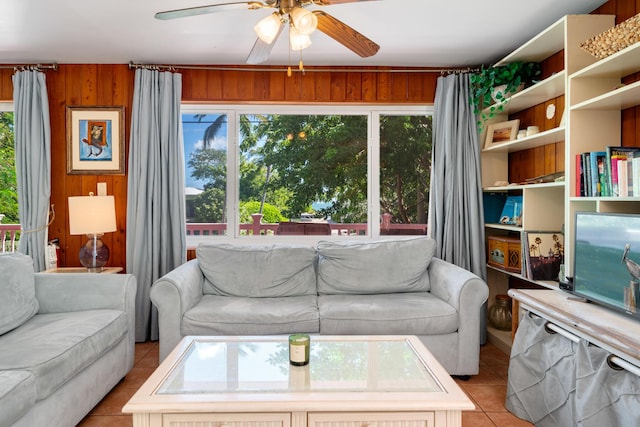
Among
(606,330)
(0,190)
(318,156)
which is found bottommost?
(606,330)

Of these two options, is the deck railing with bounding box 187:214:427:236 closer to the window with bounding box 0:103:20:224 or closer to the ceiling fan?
the window with bounding box 0:103:20:224

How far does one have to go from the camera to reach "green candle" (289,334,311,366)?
6.10 feet

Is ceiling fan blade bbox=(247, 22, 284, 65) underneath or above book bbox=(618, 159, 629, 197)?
above

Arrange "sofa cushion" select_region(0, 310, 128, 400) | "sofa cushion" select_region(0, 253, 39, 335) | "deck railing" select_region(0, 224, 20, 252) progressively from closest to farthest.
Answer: "sofa cushion" select_region(0, 310, 128, 400)
"sofa cushion" select_region(0, 253, 39, 335)
"deck railing" select_region(0, 224, 20, 252)

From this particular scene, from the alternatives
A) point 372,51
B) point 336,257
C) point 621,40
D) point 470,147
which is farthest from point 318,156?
point 621,40

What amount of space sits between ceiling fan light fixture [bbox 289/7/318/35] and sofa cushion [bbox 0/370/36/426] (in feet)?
5.96

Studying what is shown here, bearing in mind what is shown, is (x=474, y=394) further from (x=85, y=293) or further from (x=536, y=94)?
(x=85, y=293)

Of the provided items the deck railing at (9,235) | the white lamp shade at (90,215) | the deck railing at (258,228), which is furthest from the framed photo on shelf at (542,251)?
the deck railing at (9,235)

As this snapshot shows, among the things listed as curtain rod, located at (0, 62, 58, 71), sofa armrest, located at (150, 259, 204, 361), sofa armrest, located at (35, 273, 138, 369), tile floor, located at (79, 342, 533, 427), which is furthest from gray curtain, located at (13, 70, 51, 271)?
sofa armrest, located at (150, 259, 204, 361)

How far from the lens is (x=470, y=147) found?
12.1 feet

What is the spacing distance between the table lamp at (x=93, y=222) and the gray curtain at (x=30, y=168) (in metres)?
0.53

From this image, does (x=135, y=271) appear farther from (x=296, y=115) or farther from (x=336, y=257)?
(x=296, y=115)

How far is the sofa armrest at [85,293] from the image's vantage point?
8.80ft

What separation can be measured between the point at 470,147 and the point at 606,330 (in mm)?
2222
